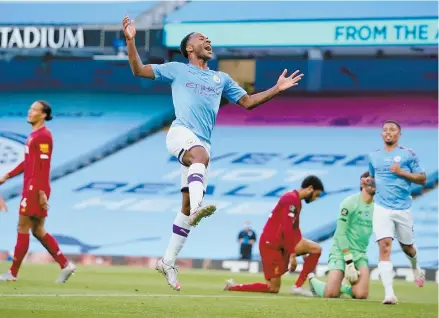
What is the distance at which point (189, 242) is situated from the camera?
1011 inches

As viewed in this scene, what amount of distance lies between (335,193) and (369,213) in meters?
10.6

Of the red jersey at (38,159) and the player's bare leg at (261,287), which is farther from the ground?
the red jersey at (38,159)

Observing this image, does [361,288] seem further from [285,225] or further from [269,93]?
[269,93]

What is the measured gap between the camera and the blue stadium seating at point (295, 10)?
87.3 feet

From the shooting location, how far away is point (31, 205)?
14.0 m

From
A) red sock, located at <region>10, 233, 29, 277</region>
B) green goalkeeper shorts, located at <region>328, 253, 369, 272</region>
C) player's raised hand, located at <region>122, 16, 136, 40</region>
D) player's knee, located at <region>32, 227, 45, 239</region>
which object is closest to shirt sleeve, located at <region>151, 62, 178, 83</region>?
player's raised hand, located at <region>122, 16, 136, 40</region>

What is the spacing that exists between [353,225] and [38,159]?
4421 millimetres

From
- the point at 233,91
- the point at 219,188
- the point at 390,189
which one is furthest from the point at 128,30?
the point at 219,188

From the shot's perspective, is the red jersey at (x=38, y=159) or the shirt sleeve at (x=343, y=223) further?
the shirt sleeve at (x=343, y=223)

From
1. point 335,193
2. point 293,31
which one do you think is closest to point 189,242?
point 335,193

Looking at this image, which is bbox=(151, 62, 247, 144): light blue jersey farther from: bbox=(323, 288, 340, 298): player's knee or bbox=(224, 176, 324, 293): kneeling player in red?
bbox=(323, 288, 340, 298): player's knee

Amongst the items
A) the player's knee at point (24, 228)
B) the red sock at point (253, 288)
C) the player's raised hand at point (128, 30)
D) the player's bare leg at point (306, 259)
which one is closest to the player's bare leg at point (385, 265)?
the player's bare leg at point (306, 259)

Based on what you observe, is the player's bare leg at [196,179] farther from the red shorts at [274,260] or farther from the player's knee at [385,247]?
the red shorts at [274,260]

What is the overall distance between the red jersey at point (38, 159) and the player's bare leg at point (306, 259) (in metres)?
3.60
